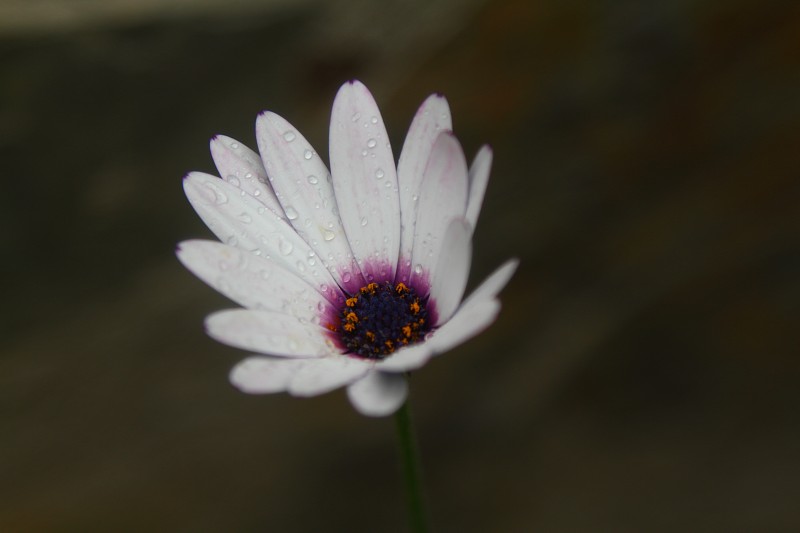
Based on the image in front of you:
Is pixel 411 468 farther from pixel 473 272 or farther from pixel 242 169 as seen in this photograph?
pixel 473 272

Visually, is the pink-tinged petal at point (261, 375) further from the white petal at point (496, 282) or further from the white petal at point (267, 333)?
the white petal at point (496, 282)

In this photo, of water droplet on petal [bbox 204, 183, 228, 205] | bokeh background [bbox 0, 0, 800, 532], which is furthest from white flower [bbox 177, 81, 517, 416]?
bokeh background [bbox 0, 0, 800, 532]

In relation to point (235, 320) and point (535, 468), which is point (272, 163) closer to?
point (235, 320)

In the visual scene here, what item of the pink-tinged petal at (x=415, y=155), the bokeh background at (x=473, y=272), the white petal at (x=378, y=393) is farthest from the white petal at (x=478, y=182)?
the bokeh background at (x=473, y=272)

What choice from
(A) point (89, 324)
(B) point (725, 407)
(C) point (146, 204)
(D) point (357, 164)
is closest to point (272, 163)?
(D) point (357, 164)

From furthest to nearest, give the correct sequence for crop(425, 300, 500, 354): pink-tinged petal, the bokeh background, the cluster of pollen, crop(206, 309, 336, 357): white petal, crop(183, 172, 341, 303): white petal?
the bokeh background
the cluster of pollen
crop(183, 172, 341, 303): white petal
crop(206, 309, 336, 357): white petal
crop(425, 300, 500, 354): pink-tinged petal

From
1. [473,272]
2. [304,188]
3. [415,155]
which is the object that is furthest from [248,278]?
[473,272]

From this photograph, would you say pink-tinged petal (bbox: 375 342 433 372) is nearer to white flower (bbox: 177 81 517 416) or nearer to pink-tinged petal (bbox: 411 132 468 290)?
white flower (bbox: 177 81 517 416)
